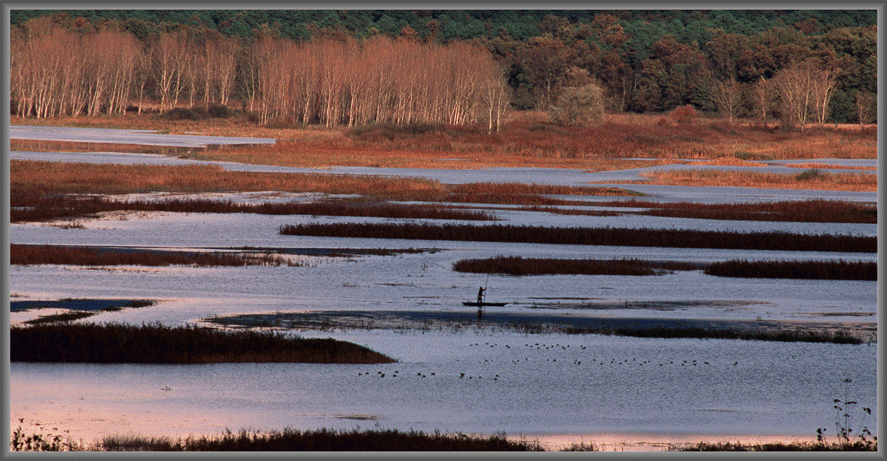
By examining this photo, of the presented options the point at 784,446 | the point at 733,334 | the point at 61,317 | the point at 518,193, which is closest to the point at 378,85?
the point at 518,193

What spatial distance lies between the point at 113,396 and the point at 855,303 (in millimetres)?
14969

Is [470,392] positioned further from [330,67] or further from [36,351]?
[330,67]

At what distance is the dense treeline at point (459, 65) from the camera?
323 feet

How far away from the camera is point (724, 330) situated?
51.2 feet

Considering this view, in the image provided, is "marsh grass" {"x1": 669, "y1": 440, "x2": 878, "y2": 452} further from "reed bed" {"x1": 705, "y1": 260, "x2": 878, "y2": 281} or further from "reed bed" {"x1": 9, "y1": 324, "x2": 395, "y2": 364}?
"reed bed" {"x1": 705, "y1": 260, "x2": 878, "y2": 281}

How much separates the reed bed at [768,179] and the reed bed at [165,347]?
36357mm

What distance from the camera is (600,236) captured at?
26906 millimetres

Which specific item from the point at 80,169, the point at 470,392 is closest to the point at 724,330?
the point at 470,392

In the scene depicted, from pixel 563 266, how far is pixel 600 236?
5.23 metres

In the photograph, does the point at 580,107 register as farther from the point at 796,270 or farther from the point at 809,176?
the point at 796,270

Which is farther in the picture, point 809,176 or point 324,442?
point 809,176

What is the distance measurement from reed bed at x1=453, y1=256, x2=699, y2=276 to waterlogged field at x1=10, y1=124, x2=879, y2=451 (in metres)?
0.43

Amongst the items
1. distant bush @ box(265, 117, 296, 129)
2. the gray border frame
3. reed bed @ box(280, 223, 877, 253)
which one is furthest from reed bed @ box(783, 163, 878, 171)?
distant bush @ box(265, 117, 296, 129)

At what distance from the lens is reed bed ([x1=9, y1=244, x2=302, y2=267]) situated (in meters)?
20.4
